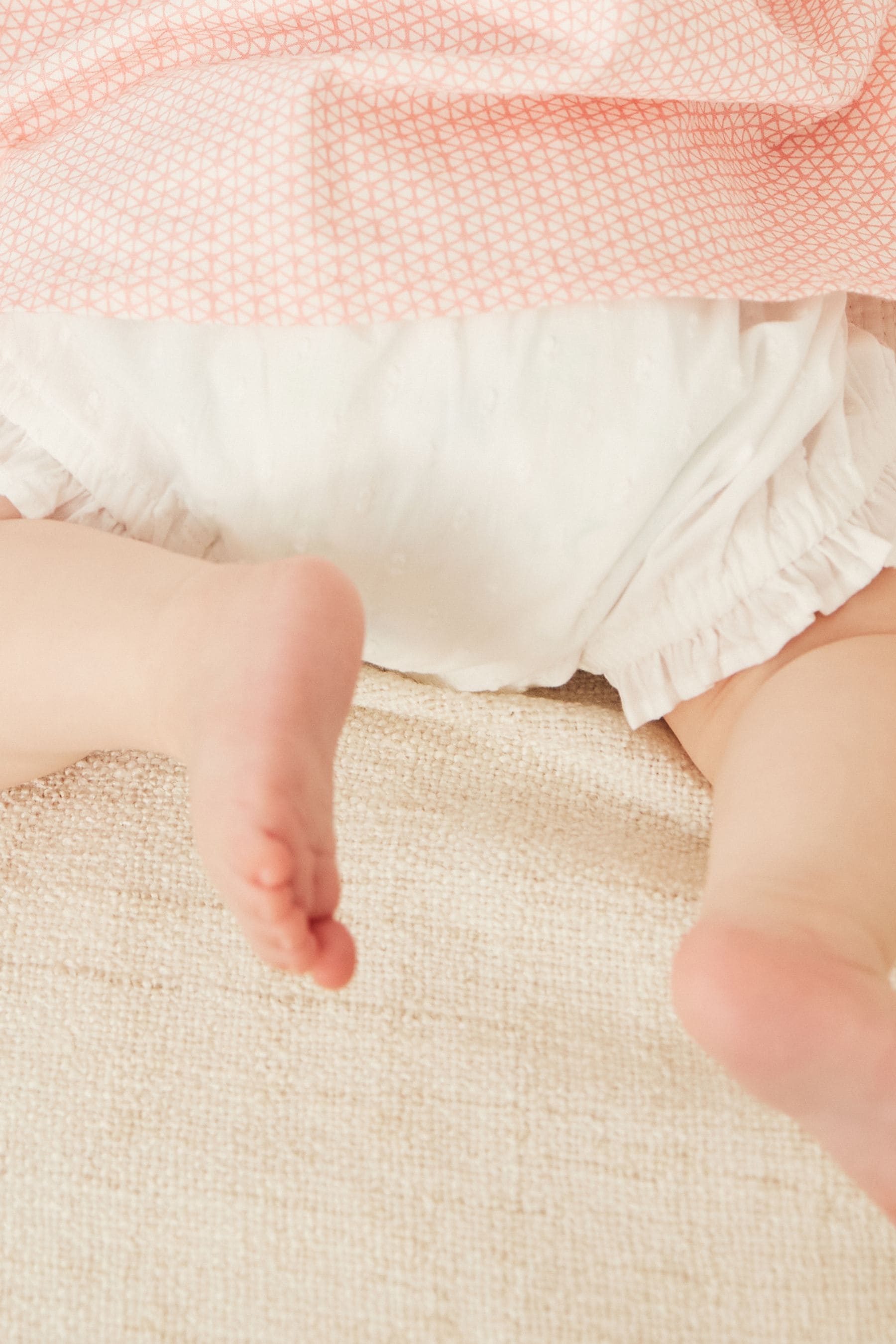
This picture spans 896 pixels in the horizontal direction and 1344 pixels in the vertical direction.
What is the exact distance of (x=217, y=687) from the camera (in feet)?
1.64

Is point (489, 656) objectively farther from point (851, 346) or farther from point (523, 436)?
point (851, 346)

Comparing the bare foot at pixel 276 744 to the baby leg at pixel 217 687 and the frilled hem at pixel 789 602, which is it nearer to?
the baby leg at pixel 217 687

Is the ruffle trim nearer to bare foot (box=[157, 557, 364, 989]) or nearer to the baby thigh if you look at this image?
bare foot (box=[157, 557, 364, 989])

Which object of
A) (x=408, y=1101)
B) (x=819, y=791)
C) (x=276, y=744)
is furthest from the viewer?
(x=408, y=1101)

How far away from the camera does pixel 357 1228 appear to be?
653mm

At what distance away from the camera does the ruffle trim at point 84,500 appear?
27.0 inches

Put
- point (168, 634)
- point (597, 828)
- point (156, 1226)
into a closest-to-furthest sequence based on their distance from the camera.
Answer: point (168, 634) < point (156, 1226) < point (597, 828)

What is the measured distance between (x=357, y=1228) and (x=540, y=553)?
0.41 m

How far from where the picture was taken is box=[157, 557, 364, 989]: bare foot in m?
0.45

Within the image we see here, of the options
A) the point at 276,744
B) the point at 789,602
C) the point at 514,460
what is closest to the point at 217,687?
the point at 276,744

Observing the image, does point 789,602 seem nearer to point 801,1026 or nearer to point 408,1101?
point 801,1026

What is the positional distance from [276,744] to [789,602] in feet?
1.17

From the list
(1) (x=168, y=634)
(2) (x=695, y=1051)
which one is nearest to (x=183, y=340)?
(1) (x=168, y=634)

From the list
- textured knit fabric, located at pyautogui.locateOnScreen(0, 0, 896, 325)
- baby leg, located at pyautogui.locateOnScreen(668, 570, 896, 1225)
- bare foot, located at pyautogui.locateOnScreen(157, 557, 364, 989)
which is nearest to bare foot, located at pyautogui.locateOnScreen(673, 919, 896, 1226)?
baby leg, located at pyautogui.locateOnScreen(668, 570, 896, 1225)
